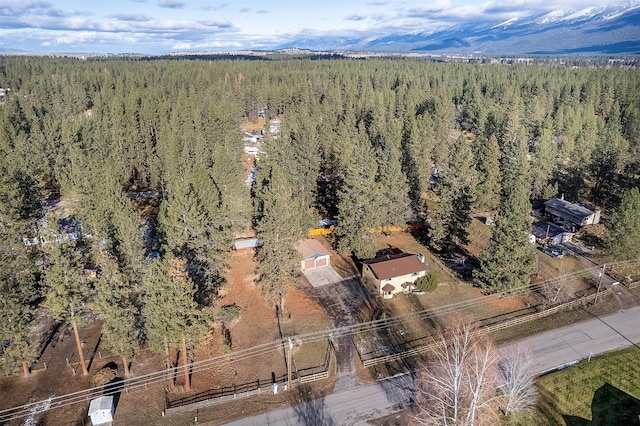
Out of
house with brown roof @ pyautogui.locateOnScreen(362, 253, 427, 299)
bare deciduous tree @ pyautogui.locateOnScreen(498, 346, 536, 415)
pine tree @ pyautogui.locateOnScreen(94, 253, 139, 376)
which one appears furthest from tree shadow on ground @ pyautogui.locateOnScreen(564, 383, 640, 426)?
pine tree @ pyautogui.locateOnScreen(94, 253, 139, 376)

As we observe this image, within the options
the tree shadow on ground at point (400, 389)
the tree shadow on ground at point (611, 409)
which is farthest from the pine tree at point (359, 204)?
the tree shadow on ground at point (611, 409)

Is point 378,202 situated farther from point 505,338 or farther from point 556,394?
point 556,394

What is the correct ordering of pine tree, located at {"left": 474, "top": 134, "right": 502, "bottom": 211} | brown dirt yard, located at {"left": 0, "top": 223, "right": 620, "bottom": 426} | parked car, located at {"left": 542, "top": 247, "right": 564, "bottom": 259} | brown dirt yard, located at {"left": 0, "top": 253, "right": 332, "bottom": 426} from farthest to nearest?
1. pine tree, located at {"left": 474, "top": 134, "right": 502, "bottom": 211}
2. parked car, located at {"left": 542, "top": 247, "right": 564, "bottom": 259}
3. brown dirt yard, located at {"left": 0, "top": 223, "right": 620, "bottom": 426}
4. brown dirt yard, located at {"left": 0, "top": 253, "right": 332, "bottom": 426}

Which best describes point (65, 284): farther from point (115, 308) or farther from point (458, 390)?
point (458, 390)

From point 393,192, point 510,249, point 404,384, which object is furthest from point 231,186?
point 510,249

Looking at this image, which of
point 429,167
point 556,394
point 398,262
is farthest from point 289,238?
point 429,167

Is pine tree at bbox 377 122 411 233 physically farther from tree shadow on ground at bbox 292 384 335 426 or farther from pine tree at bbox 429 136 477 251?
tree shadow on ground at bbox 292 384 335 426

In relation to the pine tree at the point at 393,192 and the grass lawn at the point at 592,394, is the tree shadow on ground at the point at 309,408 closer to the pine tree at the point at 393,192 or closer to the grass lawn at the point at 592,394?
the grass lawn at the point at 592,394
